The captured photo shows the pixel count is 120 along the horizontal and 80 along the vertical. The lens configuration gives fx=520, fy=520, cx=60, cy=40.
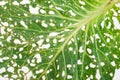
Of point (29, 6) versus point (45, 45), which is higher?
point (29, 6)

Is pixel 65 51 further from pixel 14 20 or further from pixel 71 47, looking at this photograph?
pixel 14 20

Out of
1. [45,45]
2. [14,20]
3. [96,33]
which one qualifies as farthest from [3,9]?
[96,33]

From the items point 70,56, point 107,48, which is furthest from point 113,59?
point 70,56

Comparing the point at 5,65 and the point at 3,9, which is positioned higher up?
the point at 3,9

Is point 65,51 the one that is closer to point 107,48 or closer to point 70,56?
point 70,56

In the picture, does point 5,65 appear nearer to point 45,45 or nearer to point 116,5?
point 45,45
